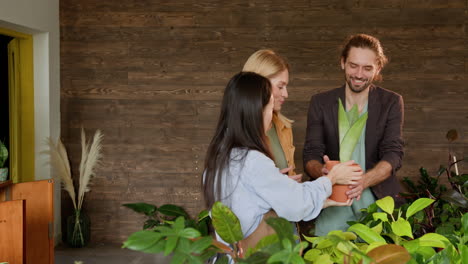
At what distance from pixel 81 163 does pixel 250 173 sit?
3.74 meters

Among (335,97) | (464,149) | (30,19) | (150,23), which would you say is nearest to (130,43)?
(150,23)

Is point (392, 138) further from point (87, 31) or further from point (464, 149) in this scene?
point (87, 31)

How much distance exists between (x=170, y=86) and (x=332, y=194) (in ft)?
11.4

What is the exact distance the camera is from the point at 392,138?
258 cm

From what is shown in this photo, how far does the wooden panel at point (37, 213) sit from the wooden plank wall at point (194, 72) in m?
1.45

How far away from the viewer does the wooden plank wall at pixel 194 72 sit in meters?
5.01

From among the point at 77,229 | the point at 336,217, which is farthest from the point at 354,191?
the point at 77,229

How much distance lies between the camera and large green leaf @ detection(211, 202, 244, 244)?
3.79ft

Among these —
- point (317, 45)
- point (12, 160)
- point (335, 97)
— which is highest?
point (317, 45)

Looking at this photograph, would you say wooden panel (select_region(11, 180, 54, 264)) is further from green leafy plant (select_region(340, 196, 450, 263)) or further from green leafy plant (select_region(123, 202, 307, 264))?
green leafy plant (select_region(123, 202, 307, 264))

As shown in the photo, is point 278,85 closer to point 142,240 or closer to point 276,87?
point 276,87

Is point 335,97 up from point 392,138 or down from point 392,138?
up

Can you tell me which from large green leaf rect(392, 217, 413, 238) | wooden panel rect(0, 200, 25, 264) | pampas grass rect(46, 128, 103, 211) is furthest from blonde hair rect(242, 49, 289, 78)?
pampas grass rect(46, 128, 103, 211)

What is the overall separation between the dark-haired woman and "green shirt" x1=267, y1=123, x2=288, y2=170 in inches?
23.3
